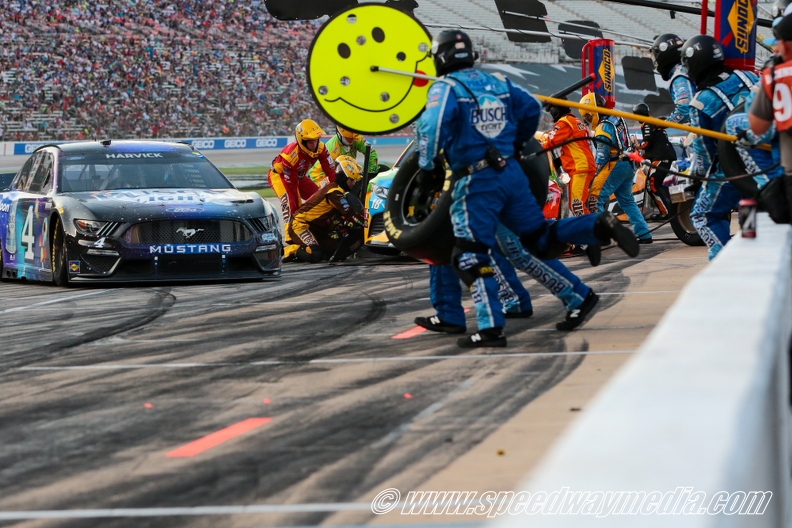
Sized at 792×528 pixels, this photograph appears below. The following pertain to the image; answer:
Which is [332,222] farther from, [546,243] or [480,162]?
[480,162]

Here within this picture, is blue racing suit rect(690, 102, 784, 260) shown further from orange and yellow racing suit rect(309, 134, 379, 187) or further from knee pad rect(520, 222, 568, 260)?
orange and yellow racing suit rect(309, 134, 379, 187)

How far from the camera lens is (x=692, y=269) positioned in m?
11.6

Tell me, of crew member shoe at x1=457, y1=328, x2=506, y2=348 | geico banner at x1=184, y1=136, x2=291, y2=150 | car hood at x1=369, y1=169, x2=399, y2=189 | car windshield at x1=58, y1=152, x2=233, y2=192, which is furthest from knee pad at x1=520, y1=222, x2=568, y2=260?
geico banner at x1=184, y1=136, x2=291, y2=150

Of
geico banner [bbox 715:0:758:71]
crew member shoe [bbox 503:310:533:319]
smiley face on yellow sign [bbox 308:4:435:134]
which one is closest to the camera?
smiley face on yellow sign [bbox 308:4:435:134]

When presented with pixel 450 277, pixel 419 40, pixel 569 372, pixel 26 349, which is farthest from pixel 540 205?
pixel 26 349

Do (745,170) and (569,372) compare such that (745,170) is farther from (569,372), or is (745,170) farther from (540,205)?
(569,372)

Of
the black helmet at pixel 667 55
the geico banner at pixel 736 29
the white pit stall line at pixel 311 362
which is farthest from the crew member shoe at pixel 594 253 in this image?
the geico banner at pixel 736 29

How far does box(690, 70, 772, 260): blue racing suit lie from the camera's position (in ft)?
27.4

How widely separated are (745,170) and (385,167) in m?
8.16

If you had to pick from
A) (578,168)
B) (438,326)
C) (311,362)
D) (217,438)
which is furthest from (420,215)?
(578,168)

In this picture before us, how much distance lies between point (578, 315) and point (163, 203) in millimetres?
5208

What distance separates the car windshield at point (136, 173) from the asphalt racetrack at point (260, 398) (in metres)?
2.04

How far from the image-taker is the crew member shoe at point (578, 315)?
24.6ft

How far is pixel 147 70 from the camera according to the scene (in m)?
32.9
